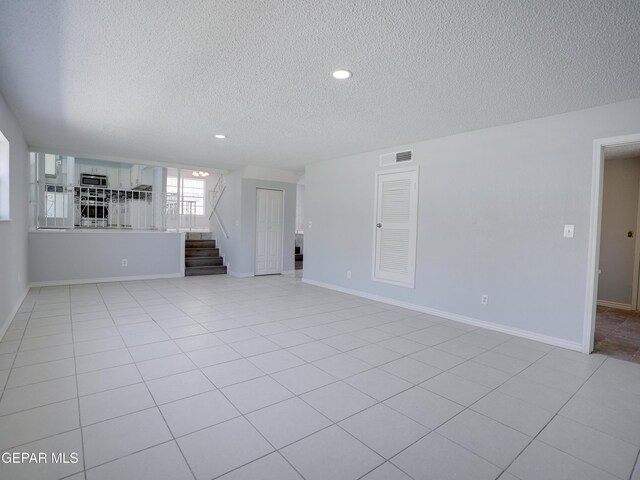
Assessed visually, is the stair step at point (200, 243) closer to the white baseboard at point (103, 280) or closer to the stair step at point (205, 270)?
the stair step at point (205, 270)

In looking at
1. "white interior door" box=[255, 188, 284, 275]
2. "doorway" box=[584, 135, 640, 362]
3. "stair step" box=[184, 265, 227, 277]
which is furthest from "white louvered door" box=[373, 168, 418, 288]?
"stair step" box=[184, 265, 227, 277]

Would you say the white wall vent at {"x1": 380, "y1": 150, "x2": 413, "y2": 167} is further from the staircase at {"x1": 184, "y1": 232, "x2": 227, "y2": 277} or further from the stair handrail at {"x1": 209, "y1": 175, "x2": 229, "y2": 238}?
the staircase at {"x1": 184, "y1": 232, "x2": 227, "y2": 277}

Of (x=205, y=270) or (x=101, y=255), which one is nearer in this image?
(x=101, y=255)

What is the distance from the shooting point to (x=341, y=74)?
2611 millimetres

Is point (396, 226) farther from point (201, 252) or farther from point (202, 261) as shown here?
point (201, 252)

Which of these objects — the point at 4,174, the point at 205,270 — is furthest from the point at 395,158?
the point at 205,270

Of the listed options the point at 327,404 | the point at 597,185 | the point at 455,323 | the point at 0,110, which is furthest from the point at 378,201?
the point at 0,110

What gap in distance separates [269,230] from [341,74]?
523 centimetres

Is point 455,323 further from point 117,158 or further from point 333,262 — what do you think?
point 117,158

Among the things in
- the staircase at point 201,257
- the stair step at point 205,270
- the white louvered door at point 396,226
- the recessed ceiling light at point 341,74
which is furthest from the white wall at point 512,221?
the staircase at point 201,257

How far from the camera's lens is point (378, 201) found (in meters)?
5.17

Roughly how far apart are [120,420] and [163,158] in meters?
5.47

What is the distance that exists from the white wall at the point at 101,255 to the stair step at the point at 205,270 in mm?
200

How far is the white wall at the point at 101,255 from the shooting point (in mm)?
5645
